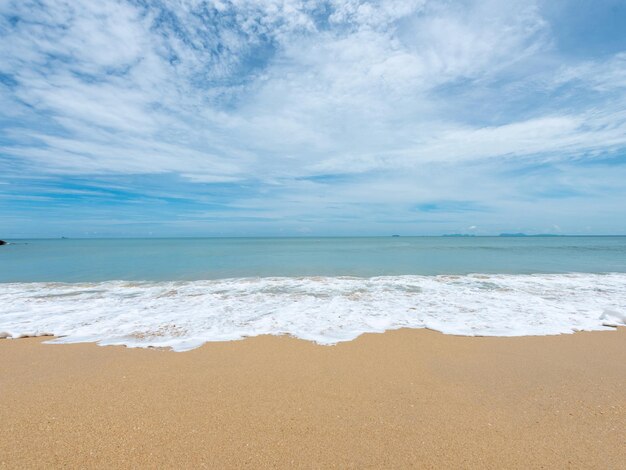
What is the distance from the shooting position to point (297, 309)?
8.73m

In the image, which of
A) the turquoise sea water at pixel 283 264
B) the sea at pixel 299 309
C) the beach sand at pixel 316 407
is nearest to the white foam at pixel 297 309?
the sea at pixel 299 309

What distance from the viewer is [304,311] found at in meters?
8.48

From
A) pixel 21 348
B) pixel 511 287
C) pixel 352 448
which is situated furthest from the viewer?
pixel 511 287

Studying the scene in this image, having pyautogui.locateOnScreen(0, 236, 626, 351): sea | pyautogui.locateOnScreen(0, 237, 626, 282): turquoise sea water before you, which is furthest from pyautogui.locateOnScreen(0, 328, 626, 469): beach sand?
pyautogui.locateOnScreen(0, 237, 626, 282): turquoise sea water

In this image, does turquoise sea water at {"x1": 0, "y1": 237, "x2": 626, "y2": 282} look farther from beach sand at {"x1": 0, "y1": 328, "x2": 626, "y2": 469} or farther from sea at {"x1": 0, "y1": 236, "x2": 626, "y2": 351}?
beach sand at {"x1": 0, "y1": 328, "x2": 626, "y2": 469}

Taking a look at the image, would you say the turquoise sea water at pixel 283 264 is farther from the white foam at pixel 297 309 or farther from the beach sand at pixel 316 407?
the beach sand at pixel 316 407

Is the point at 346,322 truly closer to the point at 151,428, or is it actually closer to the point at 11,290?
the point at 151,428

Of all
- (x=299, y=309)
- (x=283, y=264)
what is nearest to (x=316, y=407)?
(x=299, y=309)

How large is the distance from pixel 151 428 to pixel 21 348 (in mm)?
4408

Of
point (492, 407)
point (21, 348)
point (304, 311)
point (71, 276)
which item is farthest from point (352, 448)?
point (71, 276)

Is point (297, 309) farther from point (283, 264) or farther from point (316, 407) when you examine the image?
point (283, 264)

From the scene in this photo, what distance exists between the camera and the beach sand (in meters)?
2.92

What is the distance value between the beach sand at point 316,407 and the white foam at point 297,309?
1.04 metres

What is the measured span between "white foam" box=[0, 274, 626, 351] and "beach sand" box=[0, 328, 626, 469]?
1.04 meters
